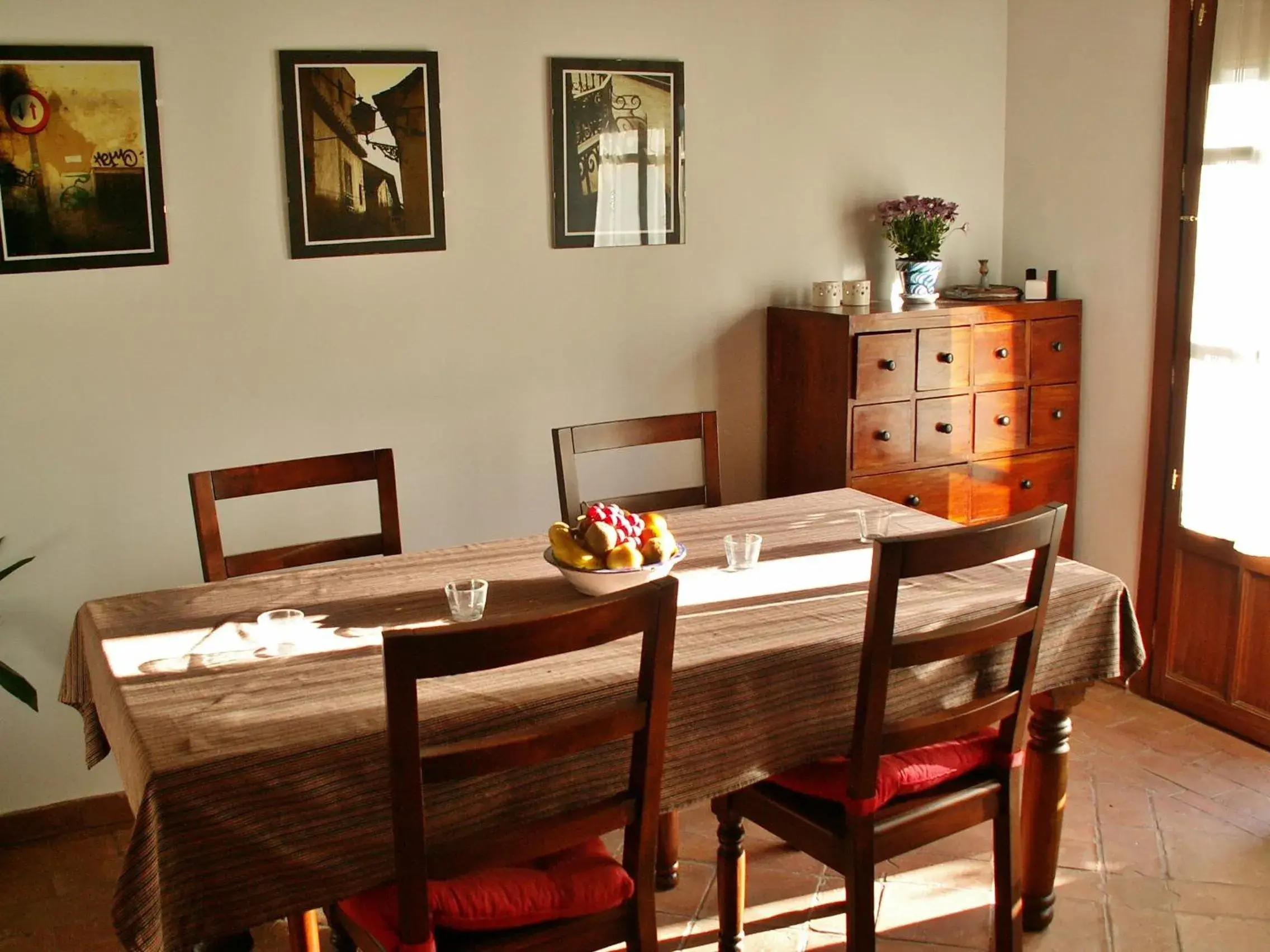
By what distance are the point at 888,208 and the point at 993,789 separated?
2262 mm

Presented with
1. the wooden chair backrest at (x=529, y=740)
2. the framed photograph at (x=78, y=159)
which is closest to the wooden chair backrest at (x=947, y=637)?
the wooden chair backrest at (x=529, y=740)

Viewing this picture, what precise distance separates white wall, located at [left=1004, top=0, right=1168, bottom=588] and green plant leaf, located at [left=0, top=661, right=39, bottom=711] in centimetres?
321

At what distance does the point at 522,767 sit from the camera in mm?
1937

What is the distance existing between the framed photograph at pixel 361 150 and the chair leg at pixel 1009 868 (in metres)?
2.19

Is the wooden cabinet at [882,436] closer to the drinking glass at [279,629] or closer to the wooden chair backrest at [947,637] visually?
the wooden chair backrest at [947,637]

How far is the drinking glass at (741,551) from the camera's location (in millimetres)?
2662

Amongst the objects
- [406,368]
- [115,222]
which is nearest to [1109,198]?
[406,368]

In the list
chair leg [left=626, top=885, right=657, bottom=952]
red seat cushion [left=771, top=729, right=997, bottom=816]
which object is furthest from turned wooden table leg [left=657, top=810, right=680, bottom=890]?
chair leg [left=626, top=885, right=657, bottom=952]

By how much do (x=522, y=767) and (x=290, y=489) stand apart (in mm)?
1170

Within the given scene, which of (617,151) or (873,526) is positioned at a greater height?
(617,151)

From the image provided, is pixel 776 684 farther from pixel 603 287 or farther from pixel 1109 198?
pixel 1109 198

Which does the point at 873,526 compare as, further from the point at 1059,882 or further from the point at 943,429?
the point at 943,429

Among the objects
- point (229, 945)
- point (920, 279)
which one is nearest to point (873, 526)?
point (920, 279)

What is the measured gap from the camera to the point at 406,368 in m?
3.70
